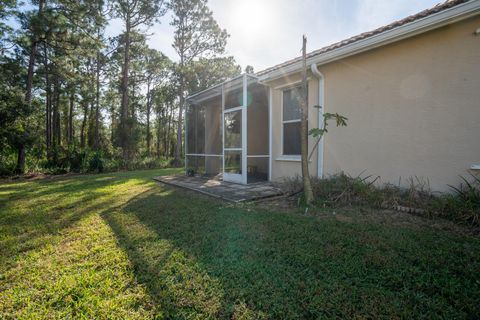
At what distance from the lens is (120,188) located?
6.77 m

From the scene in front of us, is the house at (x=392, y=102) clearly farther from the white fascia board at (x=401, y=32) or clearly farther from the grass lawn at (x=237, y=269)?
the grass lawn at (x=237, y=269)

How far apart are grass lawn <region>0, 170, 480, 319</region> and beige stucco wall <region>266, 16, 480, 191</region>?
1.61 m

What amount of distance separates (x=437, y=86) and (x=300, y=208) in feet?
10.5

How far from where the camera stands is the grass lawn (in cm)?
167

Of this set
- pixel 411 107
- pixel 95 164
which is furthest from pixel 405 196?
pixel 95 164

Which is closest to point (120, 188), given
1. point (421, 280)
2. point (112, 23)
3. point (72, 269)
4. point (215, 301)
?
point (72, 269)

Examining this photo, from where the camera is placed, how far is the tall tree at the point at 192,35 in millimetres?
15820

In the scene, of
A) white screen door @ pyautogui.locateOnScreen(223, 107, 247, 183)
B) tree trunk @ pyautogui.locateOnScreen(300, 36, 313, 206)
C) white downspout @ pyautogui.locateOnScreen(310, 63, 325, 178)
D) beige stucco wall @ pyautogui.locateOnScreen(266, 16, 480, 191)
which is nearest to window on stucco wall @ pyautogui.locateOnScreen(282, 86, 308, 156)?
white downspout @ pyautogui.locateOnScreen(310, 63, 325, 178)

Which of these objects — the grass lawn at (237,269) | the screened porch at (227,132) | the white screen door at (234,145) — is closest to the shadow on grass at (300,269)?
the grass lawn at (237,269)

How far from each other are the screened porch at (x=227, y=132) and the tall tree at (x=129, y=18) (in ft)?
25.2

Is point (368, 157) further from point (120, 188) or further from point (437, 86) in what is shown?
point (120, 188)

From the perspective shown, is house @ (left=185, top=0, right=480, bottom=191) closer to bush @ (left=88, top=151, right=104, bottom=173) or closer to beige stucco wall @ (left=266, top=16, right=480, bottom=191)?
beige stucco wall @ (left=266, top=16, right=480, bottom=191)

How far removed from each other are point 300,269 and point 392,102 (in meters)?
3.91

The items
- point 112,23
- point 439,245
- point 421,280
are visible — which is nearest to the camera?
point 421,280
